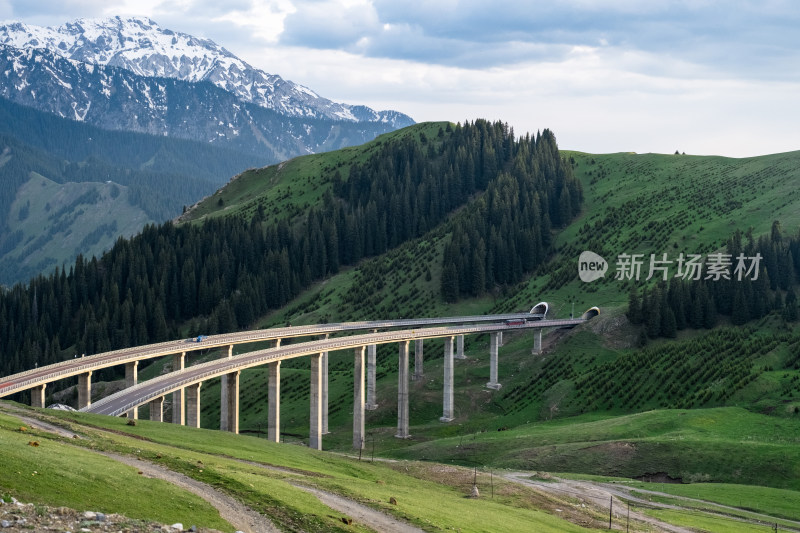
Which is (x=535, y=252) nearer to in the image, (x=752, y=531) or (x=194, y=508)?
(x=752, y=531)

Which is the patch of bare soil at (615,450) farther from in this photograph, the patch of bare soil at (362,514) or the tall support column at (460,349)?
the tall support column at (460,349)

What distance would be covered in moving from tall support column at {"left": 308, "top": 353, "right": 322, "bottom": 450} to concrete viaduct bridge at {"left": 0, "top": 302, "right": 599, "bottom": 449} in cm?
11

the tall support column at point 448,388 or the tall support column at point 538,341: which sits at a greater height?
the tall support column at point 538,341

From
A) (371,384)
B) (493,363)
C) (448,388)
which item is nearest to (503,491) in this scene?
(448,388)

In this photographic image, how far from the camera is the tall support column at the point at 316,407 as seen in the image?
100312 millimetres

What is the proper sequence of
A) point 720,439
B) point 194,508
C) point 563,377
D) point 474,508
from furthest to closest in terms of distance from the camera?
1. point 563,377
2. point 720,439
3. point 474,508
4. point 194,508

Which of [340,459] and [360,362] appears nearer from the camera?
[340,459]

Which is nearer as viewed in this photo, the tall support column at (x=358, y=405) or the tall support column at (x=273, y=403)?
the tall support column at (x=273, y=403)

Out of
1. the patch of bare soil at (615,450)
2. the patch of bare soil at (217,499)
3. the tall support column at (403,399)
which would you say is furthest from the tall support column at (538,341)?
the patch of bare soil at (217,499)

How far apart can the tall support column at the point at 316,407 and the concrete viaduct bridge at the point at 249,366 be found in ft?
0.38

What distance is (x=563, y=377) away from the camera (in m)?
123

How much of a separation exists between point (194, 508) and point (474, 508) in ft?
68.0

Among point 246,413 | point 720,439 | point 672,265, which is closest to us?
point 720,439

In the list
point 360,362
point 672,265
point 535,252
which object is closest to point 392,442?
point 360,362
